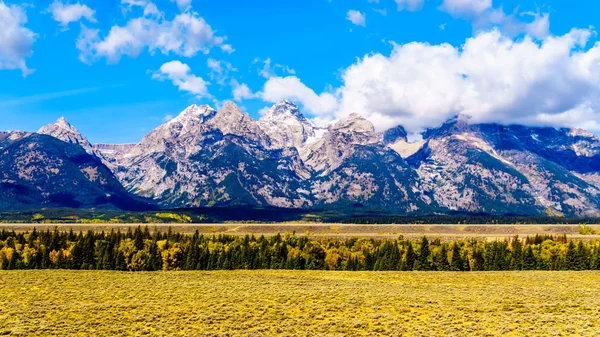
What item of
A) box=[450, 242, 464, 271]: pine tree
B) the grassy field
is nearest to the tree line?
box=[450, 242, 464, 271]: pine tree

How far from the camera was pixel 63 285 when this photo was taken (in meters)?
54.3

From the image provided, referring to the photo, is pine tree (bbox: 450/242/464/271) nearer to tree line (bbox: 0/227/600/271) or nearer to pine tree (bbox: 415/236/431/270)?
tree line (bbox: 0/227/600/271)

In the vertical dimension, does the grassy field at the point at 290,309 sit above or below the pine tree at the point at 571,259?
above

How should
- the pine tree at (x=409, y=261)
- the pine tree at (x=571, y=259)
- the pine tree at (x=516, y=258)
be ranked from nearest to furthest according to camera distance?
the pine tree at (x=571, y=259) < the pine tree at (x=516, y=258) < the pine tree at (x=409, y=261)

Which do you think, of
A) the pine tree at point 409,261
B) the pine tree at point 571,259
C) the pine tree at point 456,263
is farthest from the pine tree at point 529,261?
the pine tree at point 409,261

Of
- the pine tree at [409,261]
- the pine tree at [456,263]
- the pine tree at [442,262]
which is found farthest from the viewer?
the pine tree at [409,261]

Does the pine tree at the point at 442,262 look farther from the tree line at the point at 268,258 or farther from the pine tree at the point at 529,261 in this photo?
the pine tree at the point at 529,261

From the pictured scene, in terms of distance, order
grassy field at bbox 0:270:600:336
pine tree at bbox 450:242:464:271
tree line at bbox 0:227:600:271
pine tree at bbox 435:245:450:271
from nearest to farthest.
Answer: grassy field at bbox 0:270:600:336
tree line at bbox 0:227:600:271
pine tree at bbox 450:242:464:271
pine tree at bbox 435:245:450:271

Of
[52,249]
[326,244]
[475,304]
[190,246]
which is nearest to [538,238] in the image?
[326,244]

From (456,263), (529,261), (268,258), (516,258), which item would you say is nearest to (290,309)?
(268,258)

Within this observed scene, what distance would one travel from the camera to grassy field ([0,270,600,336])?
3400 cm

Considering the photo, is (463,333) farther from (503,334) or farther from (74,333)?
(74,333)

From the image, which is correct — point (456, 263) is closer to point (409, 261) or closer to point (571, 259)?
point (409, 261)

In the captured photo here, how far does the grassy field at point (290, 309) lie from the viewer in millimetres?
34000
